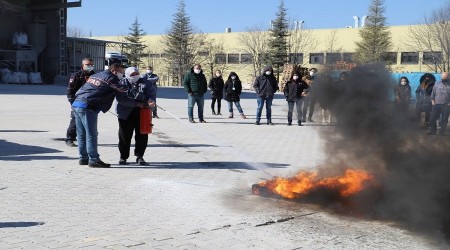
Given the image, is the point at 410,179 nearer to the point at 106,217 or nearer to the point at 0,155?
the point at 106,217

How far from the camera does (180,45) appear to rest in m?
69.3

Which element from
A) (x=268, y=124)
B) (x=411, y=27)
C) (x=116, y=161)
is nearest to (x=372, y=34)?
(x=411, y=27)

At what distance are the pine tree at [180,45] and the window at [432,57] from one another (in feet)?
93.3

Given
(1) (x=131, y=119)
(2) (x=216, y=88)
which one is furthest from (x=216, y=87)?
(1) (x=131, y=119)

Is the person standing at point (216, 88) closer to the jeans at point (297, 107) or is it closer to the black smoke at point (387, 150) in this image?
the jeans at point (297, 107)

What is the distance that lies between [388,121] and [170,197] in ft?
9.20

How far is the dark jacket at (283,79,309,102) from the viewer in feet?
55.7

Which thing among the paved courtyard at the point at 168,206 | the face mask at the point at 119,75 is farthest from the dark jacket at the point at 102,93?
the paved courtyard at the point at 168,206

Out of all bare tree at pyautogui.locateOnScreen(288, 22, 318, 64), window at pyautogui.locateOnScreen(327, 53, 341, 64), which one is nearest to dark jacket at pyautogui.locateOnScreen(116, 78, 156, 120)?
window at pyautogui.locateOnScreen(327, 53, 341, 64)

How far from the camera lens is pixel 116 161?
9.51 metres

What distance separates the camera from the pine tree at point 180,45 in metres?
68.8

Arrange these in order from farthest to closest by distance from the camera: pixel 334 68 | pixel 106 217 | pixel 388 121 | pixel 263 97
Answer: pixel 263 97 → pixel 334 68 → pixel 388 121 → pixel 106 217

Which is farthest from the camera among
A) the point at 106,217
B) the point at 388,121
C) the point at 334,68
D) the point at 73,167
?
the point at 73,167

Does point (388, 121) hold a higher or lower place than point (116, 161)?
higher
